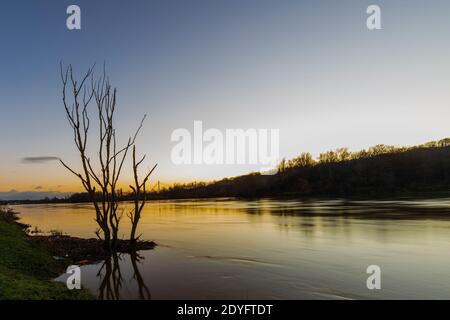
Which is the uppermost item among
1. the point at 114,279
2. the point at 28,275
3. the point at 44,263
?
the point at 28,275

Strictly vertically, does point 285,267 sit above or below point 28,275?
below

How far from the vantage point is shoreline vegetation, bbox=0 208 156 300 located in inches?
373

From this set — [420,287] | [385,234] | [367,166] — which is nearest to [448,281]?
[420,287]

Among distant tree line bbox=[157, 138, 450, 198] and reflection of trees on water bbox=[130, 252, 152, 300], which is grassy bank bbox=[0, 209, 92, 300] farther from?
distant tree line bbox=[157, 138, 450, 198]

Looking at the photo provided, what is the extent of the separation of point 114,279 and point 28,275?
110 inches

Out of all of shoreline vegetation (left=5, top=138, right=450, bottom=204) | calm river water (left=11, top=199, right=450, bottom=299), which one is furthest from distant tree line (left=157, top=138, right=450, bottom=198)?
calm river water (left=11, top=199, right=450, bottom=299)

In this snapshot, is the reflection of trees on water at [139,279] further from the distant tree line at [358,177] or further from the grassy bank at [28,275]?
the distant tree line at [358,177]

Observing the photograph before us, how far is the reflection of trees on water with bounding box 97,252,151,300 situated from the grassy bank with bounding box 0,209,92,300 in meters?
1.01

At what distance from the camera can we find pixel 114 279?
44.2 ft

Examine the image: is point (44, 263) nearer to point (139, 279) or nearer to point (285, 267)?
point (139, 279)

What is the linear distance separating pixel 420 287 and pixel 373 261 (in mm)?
4041

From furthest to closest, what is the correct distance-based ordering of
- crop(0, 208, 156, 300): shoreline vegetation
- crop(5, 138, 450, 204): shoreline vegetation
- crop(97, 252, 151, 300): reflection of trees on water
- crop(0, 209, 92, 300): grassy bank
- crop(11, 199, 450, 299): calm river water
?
crop(5, 138, 450, 204): shoreline vegetation → crop(97, 252, 151, 300): reflection of trees on water → crop(11, 199, 450, 299): calm river water → crop(0, 208, 156, 300): shoreline vegetation → crop(0, 209, 92, 300): grassy bank

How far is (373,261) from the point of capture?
49.8ft

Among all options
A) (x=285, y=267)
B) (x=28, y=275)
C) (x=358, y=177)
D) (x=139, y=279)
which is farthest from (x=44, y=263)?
(x=358, y=177)
